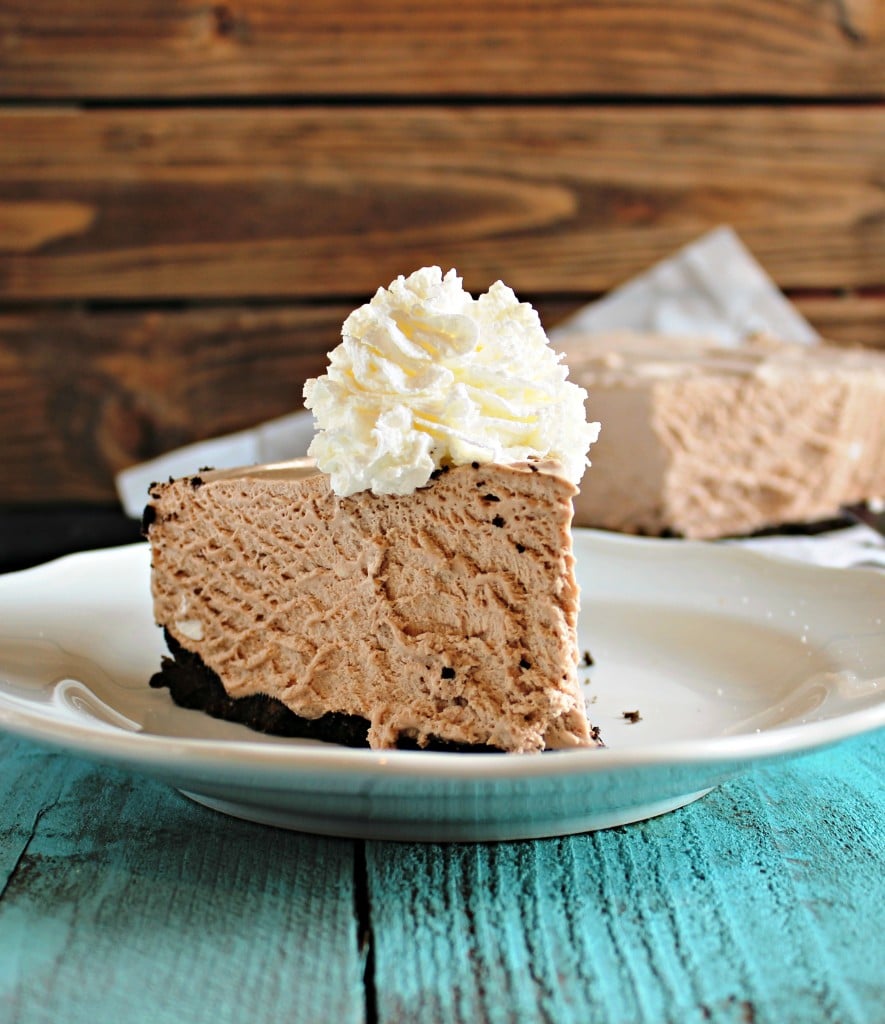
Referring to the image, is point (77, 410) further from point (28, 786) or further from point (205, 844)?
point (205, 844)

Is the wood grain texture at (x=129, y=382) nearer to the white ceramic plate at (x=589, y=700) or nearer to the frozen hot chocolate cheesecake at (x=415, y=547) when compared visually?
the white ceramic plate at (x=589, y=700)

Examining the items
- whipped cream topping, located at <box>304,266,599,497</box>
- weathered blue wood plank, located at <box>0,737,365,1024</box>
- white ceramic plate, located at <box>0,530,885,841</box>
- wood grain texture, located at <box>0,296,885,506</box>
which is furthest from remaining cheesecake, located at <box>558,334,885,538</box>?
weathered blue wood plank, located at <box>0,737,365,1024</box>

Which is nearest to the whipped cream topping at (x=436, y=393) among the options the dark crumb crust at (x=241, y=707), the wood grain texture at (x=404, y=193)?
the dark crumb crust at (x=241, y=707)

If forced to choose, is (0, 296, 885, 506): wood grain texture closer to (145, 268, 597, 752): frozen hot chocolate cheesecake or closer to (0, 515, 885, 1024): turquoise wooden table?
(145, 268, 597, 752): frozen hot chocolate cheesecake

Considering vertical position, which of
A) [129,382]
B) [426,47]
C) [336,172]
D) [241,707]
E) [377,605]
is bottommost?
[129,382]

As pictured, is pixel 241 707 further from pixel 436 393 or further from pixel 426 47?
pixel 426 47

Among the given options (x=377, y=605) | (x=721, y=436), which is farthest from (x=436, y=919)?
(x=721, y=436)

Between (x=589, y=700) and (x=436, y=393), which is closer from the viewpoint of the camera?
(x=436, y=393)
